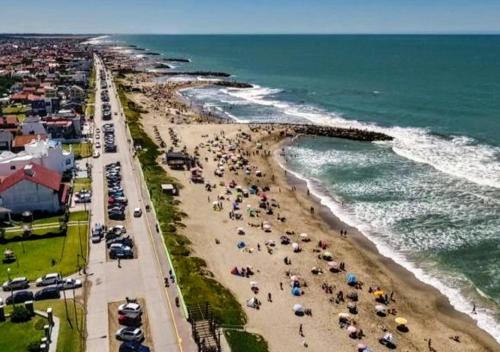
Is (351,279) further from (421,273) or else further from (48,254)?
(48,254)

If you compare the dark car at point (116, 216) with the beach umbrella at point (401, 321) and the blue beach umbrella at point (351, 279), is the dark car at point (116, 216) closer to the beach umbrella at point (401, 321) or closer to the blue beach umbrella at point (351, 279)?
the blue beach umbrella at point (351, 279)

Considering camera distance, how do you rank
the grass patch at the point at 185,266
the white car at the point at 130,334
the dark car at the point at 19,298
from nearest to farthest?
the white car at the point at 130,334 < the dark car at the point at 19,298 < the grass patch at the point at 185,266

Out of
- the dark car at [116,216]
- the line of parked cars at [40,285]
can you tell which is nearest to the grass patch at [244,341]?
the line of parked cars at [40,285]

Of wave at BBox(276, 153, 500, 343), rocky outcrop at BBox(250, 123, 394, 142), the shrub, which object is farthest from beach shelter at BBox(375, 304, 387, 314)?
rocky outcrop at BBox(250, 123, 394, 142)

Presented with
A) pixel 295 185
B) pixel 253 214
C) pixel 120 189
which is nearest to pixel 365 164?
pixel 295 185

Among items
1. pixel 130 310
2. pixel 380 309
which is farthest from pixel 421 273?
pixel 130 310

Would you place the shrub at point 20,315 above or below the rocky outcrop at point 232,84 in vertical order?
below
